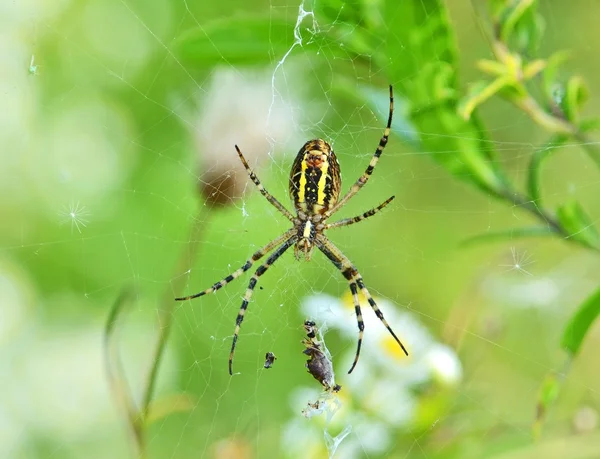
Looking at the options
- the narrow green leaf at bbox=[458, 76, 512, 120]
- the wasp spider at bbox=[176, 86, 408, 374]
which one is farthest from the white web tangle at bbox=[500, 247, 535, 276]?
the narrow green leaf at bbox=[458, 76, 512, 120]

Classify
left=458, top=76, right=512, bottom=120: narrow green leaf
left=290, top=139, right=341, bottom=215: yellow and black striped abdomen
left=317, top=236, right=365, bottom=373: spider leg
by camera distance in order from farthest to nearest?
1. left=317, top=236, right=365, bottom=373: spider leg
2. left=290, top=139, right=341, bottom=215: yellow and black striped abdomen
3. left=458, top=76, right=512, bottom=120: narrow green leaf

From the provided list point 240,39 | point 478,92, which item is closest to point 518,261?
point 478,92

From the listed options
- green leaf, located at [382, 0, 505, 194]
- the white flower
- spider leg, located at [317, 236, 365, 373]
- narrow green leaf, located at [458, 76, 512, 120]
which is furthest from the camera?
spider leg, located at [317, 236, 365, 373]

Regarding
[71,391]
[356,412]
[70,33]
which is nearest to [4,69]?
[70,33]

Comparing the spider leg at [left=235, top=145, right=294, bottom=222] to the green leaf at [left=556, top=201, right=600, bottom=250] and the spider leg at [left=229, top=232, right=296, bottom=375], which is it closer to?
the spider leg at [left=229, top=232, right=296, bottom=375]

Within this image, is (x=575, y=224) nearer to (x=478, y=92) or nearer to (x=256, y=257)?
(x=478, y=92)

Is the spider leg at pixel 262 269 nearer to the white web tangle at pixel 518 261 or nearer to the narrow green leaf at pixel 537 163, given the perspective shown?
the white web tangle at pixel 518 261
